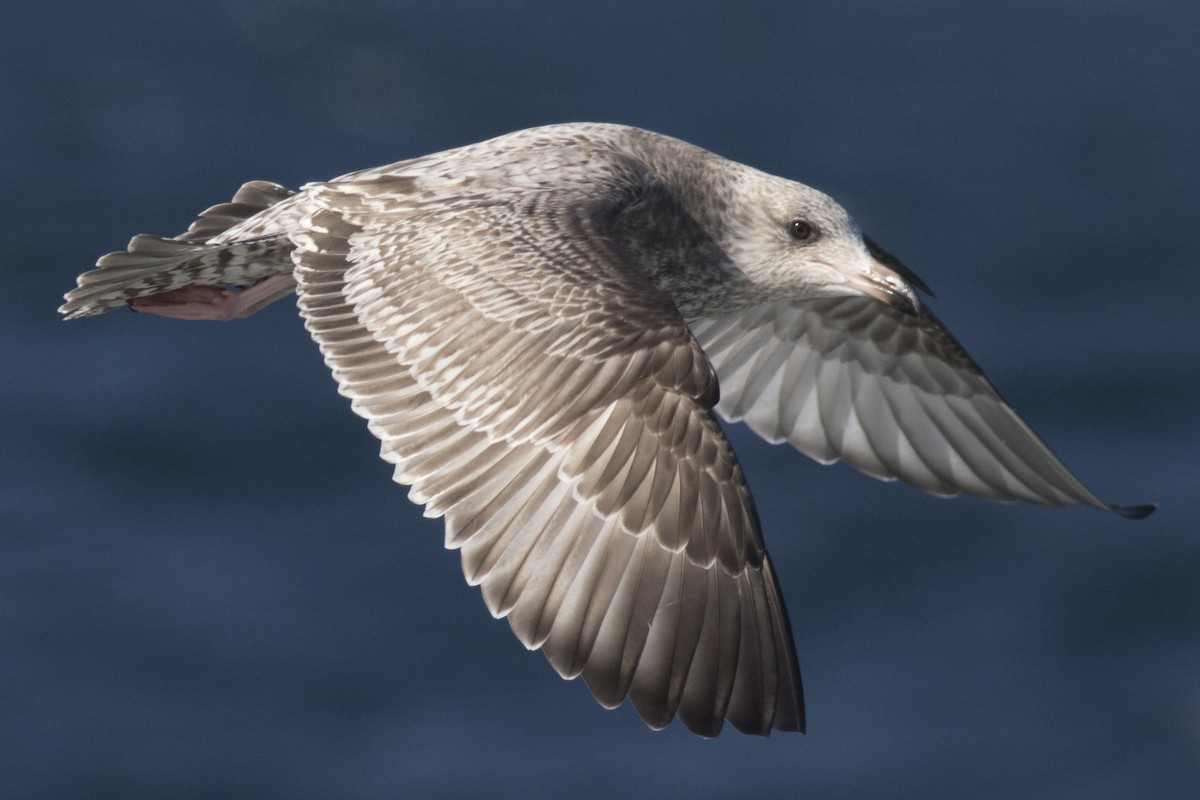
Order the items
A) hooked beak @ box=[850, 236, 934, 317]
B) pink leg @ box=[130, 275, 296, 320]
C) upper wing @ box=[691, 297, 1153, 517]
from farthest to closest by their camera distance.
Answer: upper wing @ box=[691, 297, 1153, 517] → pink leg @ box=[130, 275, 296, 320] → hooked beak @ box=[850, 236, 934, 317]

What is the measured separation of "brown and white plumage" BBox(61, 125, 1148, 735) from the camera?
6.82 m

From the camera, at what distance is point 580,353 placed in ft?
23.4

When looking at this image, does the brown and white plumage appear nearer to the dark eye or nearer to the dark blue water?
the dark eye

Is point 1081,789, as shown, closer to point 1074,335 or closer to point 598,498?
point 1074,335

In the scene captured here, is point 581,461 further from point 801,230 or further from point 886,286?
point 801,230

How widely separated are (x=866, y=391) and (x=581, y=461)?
3.20 meters

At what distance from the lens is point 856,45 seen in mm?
20391

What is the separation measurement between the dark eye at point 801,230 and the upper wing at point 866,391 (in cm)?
115

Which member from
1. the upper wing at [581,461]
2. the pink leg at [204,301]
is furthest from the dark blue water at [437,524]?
the upper wing at [581,461]

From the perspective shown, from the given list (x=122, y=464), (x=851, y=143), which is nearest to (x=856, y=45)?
(x=851, y=143)

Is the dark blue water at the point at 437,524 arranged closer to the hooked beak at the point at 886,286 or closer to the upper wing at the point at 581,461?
the hooked beak at the point at 886,286

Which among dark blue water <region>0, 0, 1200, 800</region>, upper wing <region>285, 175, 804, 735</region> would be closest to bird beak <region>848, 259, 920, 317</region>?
upper wing <region>285, 175, 804, 735</region>

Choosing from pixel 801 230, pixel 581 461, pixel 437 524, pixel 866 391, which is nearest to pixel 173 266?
pixel 581 461

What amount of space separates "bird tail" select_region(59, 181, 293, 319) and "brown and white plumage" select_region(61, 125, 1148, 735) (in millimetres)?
13
